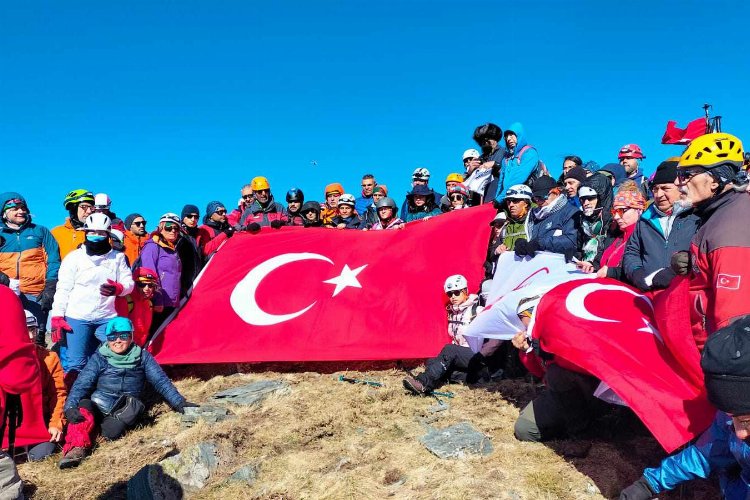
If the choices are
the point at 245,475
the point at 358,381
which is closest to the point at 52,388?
the point at 245,475

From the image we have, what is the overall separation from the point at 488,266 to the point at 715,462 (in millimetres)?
5129

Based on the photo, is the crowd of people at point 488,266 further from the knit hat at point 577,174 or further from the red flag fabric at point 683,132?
the red flag fabric at point 683,132

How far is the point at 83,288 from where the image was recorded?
6891 mm

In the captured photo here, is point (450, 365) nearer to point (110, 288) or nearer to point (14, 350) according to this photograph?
point (110, 288)

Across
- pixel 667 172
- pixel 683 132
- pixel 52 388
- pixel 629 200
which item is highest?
pixel 683 132

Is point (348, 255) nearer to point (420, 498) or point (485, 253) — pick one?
point (485, 253)

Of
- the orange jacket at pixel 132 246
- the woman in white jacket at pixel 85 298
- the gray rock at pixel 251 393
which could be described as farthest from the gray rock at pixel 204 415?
the orange jacket at pixel 132 246

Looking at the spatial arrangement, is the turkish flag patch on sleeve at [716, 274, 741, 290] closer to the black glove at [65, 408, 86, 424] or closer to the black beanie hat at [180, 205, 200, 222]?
the black glove at [65, 408, 86, 424]

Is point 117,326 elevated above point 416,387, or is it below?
above

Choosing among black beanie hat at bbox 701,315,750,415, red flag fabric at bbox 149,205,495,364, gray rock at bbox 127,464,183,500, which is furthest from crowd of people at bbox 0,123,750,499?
gray rock at bbox 127,464,183,500

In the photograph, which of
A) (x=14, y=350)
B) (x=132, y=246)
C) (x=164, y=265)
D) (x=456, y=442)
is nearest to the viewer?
(x=456, y=442)

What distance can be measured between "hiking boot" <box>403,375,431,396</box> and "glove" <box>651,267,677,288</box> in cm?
327

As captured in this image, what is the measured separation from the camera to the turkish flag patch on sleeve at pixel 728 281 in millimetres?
3253

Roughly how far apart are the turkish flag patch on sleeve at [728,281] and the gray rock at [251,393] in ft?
18.1
